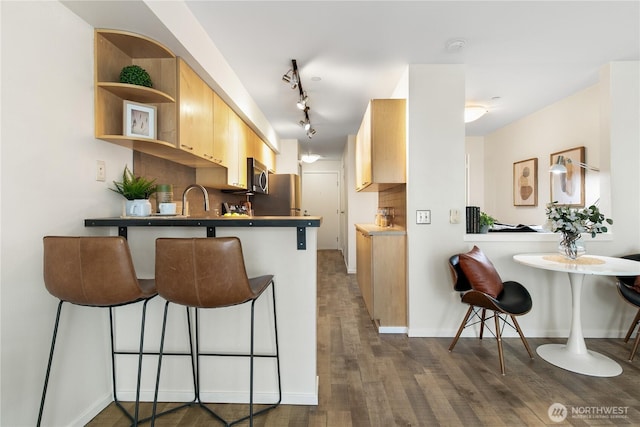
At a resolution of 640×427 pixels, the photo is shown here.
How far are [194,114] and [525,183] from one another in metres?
4.30

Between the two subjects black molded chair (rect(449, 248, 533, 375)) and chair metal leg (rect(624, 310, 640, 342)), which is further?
chair metal leg (rect(624, 310, 640, 342))

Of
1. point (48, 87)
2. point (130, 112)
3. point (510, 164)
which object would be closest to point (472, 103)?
point (510, 164)

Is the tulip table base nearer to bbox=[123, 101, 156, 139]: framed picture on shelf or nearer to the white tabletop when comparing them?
the white tabletop

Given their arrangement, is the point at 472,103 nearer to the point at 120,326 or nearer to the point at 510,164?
the point at 510,164

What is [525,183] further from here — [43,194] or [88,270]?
[43,194]

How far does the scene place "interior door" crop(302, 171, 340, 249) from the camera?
26.9 feet

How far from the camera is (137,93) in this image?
1926mm

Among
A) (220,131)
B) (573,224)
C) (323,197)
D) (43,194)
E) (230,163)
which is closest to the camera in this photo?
(43,194)

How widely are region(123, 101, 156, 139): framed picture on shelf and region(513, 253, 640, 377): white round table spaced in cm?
272

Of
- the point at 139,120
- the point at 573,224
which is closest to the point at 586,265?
the point at 573,224

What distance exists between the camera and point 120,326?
1939 millimetres

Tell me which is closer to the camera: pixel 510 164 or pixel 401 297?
pixel 401 297

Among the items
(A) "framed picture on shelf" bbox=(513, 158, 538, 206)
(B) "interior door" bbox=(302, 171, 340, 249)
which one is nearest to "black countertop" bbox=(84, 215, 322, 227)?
(A) "framed picture on shelf" bbox=(513, 158, 538, 206)

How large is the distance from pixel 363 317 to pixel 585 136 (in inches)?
119
